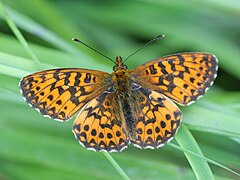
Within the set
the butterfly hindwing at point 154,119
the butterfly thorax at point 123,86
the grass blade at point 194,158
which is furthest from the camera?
the butterfly thorax at point 123,86

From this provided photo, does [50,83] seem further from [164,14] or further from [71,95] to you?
[164,14]

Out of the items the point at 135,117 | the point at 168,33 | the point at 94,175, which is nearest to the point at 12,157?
the point at 94,175

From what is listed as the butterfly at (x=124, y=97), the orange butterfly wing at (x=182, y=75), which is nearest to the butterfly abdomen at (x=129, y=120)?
the butterfly at (x=124, y=97)

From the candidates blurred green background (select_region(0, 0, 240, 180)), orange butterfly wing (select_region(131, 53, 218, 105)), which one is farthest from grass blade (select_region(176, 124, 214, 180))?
orange butterfly wing (select_region(131, 53, 218, 105))

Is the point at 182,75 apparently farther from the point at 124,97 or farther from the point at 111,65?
the point at 111,65

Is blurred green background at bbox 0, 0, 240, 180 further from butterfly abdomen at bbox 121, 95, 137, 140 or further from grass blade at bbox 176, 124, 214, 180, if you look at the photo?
butterfly abdomen at bbox 121, 95, 137, 140

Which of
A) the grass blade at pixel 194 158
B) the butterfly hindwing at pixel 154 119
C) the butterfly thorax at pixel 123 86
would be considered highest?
the butterfly thorax at pixel 123 86

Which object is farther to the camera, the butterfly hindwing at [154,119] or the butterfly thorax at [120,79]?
the butterfly thorax at [120,79]

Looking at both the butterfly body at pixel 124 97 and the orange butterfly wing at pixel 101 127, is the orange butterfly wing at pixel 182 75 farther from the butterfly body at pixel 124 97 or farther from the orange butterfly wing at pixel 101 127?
the orange butterfly wing at pixel 101 127
